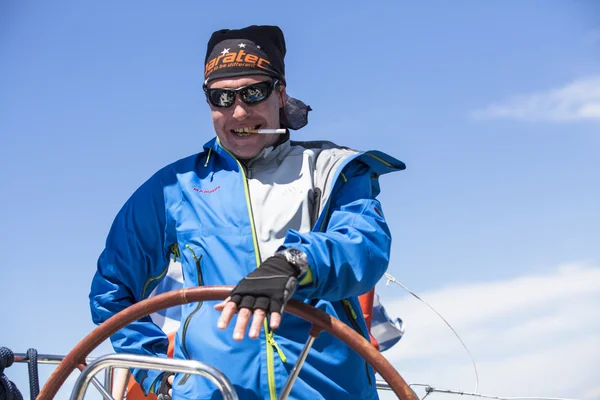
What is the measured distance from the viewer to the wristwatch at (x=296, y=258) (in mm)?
1970

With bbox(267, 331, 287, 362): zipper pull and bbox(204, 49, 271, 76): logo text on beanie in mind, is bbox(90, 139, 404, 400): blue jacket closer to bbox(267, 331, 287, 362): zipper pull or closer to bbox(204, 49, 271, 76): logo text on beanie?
bbox(267, 331, 287, 362): zipper pull

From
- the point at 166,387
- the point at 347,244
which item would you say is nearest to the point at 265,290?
the point at 347,244

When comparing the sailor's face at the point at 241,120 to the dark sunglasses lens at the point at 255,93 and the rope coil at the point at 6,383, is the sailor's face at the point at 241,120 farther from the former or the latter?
the rope coil at the point at 6,383

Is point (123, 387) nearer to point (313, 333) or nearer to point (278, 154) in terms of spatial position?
point (278, 154)

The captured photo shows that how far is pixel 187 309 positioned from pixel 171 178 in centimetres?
48

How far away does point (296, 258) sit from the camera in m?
1.98

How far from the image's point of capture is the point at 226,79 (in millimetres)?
2781

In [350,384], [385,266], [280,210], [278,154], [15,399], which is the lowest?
[15,399]

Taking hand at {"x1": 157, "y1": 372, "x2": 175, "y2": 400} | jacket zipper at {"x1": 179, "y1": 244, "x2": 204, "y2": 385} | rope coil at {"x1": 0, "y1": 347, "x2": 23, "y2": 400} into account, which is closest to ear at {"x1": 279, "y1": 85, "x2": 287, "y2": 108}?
jacket zipper at {"x1": 179, "y1": 244, "x2": 204, "y2": 385}

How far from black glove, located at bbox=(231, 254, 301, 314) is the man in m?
0.12

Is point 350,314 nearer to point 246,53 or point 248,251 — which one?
point 248,251

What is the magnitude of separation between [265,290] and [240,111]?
1.04 meters

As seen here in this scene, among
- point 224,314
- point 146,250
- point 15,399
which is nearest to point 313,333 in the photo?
point 224,314

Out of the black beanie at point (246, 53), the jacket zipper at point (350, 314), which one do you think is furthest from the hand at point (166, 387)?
the black beanie at point (246, 53)
